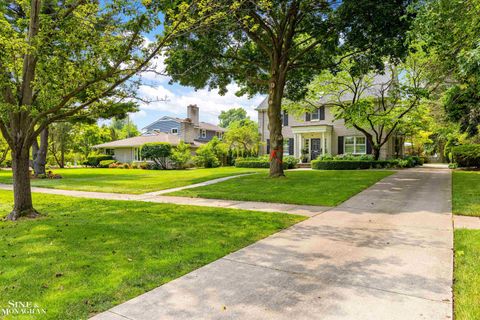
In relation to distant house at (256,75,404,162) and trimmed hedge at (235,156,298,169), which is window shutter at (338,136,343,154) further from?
trimmed hedge at (235,156,298,169)

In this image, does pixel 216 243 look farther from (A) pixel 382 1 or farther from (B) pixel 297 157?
(B) pixel 297 157

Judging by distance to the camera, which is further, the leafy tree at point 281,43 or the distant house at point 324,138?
the distant house at point 324,138

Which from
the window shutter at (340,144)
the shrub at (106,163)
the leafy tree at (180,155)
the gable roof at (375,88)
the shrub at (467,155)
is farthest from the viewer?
the shrub at (106,163)

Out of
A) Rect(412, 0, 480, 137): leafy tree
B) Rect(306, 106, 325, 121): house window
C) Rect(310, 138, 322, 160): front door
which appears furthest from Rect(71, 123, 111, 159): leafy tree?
Rect(412, 0, 480, 137): leafy tree

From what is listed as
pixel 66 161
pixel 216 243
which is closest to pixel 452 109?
pixel 216 243

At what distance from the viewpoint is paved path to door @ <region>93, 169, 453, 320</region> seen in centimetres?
296

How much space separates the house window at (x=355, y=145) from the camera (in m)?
26.9

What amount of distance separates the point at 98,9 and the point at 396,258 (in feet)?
26.3

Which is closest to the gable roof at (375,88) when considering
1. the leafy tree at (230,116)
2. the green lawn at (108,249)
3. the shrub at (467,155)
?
the shrub at (467,155)

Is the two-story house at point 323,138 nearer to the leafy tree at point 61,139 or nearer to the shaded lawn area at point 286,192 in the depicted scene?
the shaded lawn area at point 286,192

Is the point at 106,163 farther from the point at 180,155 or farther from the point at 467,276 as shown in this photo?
the point at 467,276

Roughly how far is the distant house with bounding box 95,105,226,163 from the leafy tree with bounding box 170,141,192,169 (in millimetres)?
2948

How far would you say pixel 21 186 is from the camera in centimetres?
750

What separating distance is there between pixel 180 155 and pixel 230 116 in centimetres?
6662
